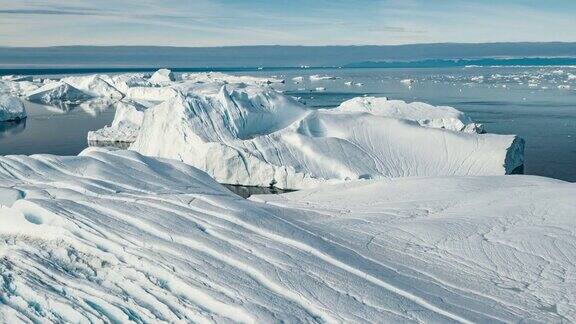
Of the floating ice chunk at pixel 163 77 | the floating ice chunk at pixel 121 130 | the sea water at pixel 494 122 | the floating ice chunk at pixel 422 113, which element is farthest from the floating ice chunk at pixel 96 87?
the floating ice chunk at pixel 422 113

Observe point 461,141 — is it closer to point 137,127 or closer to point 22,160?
point 22,160

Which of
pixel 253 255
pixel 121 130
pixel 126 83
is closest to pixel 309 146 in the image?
pixel 253 255

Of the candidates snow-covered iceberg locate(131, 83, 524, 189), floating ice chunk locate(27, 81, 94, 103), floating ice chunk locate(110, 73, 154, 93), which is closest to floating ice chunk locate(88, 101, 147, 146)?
snow-covered iceberg locate(131, 83, 524, 189)

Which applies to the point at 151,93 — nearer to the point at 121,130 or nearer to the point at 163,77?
the point at 163,77

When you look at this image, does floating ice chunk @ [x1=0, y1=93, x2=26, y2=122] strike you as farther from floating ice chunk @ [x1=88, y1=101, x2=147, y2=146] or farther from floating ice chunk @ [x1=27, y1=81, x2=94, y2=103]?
floating ice chunk @ [x1=27, y1=81, x2=94, y2=103]

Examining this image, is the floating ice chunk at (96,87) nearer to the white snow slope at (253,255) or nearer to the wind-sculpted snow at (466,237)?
the wind-sculpted snow at (466,237)

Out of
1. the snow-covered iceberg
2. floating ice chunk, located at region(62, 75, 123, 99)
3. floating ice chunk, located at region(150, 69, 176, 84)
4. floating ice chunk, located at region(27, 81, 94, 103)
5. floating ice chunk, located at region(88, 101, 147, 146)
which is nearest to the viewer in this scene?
the snow-covered iceberg

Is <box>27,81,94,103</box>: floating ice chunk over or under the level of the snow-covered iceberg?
under
